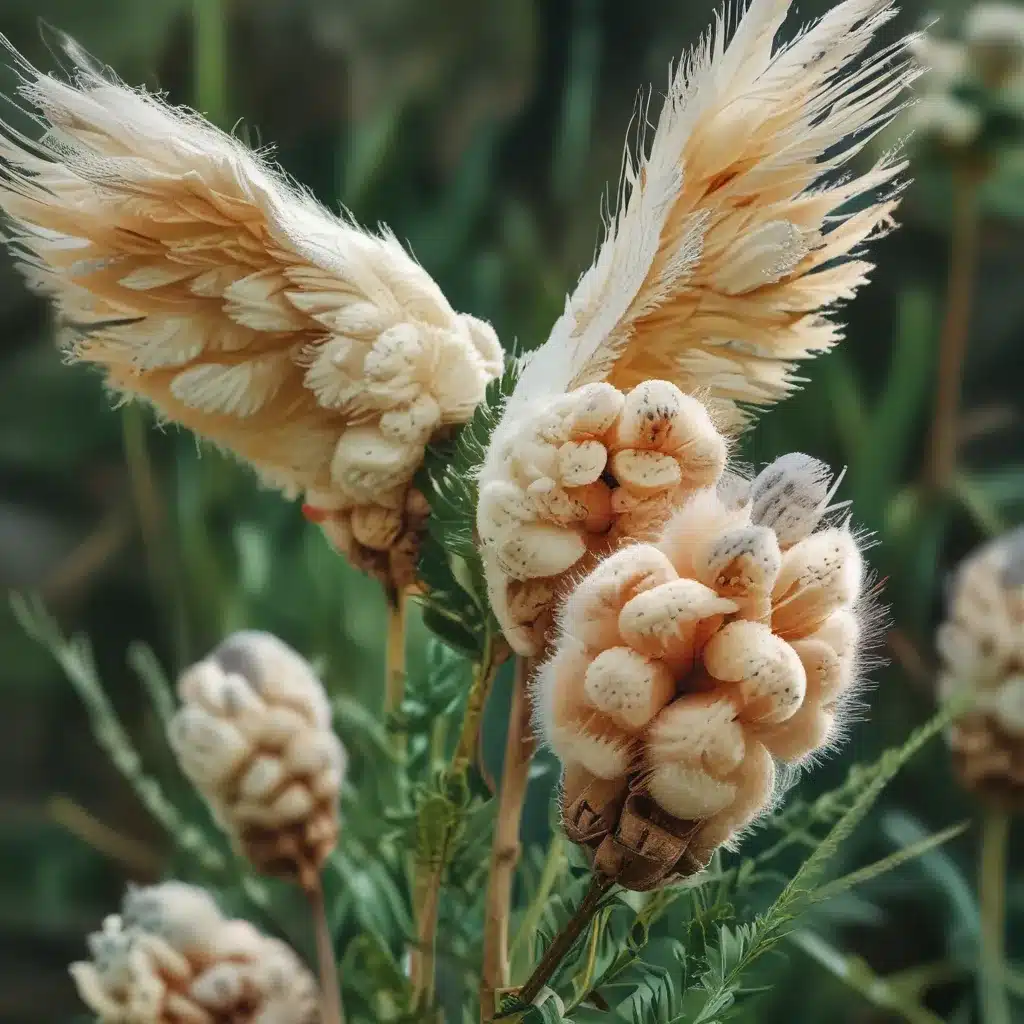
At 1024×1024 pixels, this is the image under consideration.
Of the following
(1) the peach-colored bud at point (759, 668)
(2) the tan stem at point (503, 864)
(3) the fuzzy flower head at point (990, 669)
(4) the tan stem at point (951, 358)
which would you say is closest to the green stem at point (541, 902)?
(2) the tan stem at point (503, 864)

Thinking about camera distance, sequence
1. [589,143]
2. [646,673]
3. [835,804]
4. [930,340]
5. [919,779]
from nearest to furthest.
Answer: [646,673], [835,804], [919,779], [930,340], [589,143]

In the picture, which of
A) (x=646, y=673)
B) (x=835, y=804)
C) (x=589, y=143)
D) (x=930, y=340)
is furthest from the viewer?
(x=589, y=143)

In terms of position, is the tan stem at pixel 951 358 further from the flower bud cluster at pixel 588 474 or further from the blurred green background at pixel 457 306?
the flower bud cluster at pixel 588 474

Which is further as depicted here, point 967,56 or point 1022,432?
point 1022,432

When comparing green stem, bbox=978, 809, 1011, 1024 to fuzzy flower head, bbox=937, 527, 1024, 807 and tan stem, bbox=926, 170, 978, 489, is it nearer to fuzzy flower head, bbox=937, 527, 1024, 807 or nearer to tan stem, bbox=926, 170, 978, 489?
fuzzy flower head, bbox=937, 527, 1024, 807

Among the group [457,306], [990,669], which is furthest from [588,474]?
[457,306]

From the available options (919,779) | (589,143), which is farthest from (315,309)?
(589,143)

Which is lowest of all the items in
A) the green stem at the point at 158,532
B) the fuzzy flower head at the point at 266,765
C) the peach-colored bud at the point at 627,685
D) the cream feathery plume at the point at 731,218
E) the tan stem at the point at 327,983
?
the green stem at the point at 158,532

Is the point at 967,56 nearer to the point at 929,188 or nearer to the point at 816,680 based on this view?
the point at 929,188

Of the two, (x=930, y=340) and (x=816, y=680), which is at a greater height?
(x=930, y=340)
